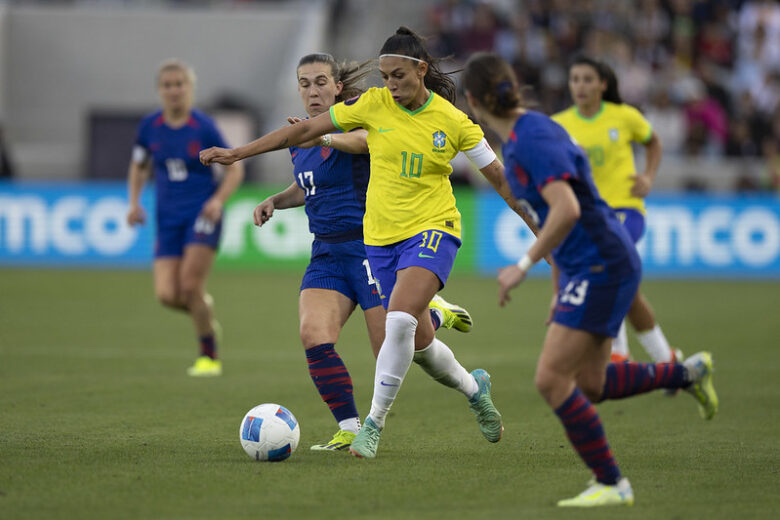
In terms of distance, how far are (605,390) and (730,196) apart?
47.6 feet

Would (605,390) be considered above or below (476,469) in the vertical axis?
above

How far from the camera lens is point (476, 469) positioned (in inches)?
244

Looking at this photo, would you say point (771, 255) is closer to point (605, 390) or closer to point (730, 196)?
point (730, 196)

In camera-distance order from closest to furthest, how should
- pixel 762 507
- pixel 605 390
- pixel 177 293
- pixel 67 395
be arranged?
pixel 762 507, pixel 605 390, pixel 67 395, pixel 177 293

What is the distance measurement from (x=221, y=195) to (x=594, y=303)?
220 inches

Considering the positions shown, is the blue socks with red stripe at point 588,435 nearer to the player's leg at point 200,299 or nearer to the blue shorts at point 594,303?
the blue shorts at point 594,303

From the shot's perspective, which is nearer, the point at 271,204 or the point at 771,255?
the point at 271,204

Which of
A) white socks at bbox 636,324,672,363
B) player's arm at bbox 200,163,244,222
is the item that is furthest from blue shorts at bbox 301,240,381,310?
player's arm at bbox 200,163,244,222

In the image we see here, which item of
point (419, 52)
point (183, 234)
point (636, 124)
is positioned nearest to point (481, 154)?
point (419, 52)

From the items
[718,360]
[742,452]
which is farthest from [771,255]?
[742,452]

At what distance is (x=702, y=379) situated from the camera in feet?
20.9

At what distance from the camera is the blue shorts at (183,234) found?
10.5 meters

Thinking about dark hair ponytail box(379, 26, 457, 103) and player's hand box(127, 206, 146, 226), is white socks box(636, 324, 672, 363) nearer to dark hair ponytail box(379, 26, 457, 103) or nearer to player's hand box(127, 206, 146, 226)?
dark hair ponytail box(379, 26, 457, 103)

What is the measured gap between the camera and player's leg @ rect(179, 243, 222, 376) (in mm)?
10422
